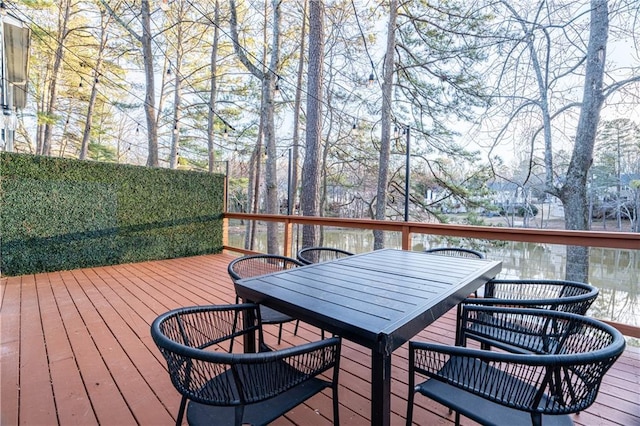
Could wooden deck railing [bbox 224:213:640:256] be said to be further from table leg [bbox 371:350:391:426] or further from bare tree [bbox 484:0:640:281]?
bare tree [bbox 484:0:640:281]

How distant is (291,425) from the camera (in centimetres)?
157

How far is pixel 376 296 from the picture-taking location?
59.3 inches

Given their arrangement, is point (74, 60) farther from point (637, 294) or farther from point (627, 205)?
point (627, 205)

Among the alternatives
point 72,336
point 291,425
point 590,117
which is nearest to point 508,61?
point 590,117

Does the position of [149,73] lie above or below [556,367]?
above

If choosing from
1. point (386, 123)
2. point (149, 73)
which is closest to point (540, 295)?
point (386, 123)

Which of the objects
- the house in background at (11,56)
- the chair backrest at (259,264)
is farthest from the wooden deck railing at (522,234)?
the house in background at (11,56)

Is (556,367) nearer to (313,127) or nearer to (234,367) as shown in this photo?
(234,367)

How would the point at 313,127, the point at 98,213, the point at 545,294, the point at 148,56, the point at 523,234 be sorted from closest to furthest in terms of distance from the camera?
the point at 545,294
the point at 523,234
the point at 98,213
the point at 313,127
the point at 148,56

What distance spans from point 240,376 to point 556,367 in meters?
1.05

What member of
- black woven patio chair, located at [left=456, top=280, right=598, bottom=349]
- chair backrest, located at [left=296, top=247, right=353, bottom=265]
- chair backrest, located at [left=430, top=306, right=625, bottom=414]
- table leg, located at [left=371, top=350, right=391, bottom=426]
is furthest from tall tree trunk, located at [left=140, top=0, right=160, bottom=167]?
chair backrest, located at [left=430, top=306, right=625, bottom=414]

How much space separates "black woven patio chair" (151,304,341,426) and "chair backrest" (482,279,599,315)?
3.66 feet

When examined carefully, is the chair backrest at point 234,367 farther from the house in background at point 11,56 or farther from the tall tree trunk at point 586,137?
the tall tree trunk at point 586,137

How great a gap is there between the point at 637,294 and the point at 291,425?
566 centimetres
